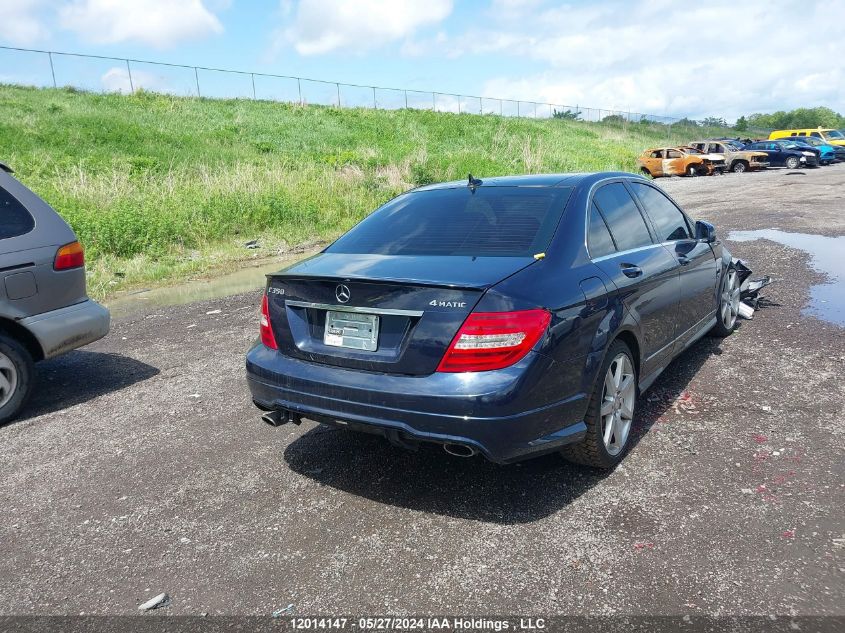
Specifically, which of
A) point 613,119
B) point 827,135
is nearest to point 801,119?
point 613,119

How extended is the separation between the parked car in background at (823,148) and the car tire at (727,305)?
1300 inches

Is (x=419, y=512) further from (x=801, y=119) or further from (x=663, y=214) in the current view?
(x=801, y=119)

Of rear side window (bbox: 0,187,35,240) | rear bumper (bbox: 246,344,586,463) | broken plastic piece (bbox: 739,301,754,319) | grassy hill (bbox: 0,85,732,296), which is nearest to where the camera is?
rear bumper (bbox: 246,344,586,463)

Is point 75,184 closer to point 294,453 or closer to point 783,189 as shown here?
point 294,453

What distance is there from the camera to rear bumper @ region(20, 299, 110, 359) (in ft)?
16.3

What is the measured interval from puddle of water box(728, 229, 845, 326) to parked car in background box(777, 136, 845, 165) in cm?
2676

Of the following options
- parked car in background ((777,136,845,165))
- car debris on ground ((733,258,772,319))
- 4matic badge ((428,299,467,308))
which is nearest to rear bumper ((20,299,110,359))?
4matic badge ((428,299,467,308))

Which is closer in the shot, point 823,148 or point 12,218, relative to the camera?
point 12,218

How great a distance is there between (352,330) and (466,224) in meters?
1.02

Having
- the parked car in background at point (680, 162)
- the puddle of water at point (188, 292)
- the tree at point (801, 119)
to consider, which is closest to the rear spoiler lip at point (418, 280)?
the puddle of water at point (188, 292)

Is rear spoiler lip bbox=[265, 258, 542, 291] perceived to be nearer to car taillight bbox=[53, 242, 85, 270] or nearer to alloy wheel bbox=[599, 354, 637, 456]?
alloy wheel bbox=[599, 354, 637, 456]

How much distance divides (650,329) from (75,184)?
12.7 metres

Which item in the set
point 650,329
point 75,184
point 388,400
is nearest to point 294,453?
point 388,400

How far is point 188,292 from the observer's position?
31.2 ft
